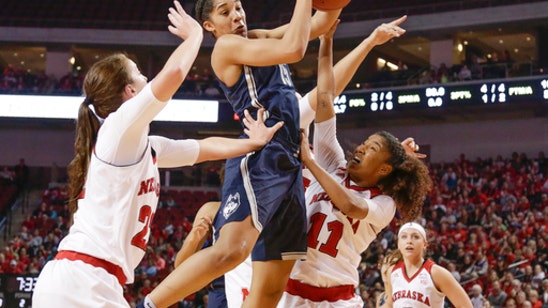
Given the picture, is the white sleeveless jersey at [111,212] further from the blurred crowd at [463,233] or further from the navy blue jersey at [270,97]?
the blurred crowd at [463,233]

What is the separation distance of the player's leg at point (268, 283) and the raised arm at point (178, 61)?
133cm

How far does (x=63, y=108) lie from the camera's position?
2198 centimetres

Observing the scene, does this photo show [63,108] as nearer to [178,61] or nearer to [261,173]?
[261,173]

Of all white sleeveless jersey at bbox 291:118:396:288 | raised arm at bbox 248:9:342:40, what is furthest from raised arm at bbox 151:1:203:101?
white sleeveless jersey at bbox 291:118:396:288

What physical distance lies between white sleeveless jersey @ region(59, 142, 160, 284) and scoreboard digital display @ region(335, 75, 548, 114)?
17.6 m

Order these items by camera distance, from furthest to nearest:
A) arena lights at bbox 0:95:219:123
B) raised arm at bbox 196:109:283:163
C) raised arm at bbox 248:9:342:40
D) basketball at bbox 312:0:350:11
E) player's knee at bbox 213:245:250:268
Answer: arena lights at bbox 0:95:219:123 → raised arm at bbox 248:9:342:40 → basketball at bbox 312:0:350:11 → player's knee at bbox 213:245:250:268 → raised arm at bbox 196:109:283:163

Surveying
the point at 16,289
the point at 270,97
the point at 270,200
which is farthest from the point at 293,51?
the point at 16,289

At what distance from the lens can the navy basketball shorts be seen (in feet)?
13.1

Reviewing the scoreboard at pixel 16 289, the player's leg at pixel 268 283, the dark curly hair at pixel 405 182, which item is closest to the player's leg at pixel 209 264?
the player's leg at pixel 268 283

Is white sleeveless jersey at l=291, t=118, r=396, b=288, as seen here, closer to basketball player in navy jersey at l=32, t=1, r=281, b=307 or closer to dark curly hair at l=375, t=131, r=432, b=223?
dark curly hair at l=375, t=131, r=432, b=223

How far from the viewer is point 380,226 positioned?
4.46 metres

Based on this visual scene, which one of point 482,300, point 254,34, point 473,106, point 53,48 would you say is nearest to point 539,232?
point 482,300

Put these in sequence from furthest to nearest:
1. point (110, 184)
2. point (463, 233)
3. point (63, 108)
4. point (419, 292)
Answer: point (63, 108), point (463, 233), point (419, 292), point (110, 184)

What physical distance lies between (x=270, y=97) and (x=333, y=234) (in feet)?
2.91
